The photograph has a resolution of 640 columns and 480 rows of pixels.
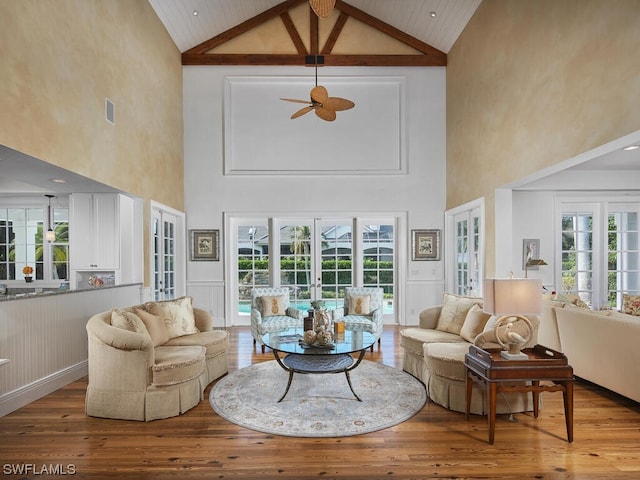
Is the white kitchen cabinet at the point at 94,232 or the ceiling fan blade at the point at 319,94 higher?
the ceiling fan blade at the point at 319,94

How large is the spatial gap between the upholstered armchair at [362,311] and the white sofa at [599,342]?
215cm

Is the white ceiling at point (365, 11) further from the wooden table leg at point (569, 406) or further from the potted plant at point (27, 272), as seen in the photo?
the wooden table leg at point (569, 406)

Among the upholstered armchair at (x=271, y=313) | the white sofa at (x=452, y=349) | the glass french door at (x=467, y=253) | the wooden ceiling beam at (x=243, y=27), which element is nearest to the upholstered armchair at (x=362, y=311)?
the upholstered armchair at (x=271, y=313)

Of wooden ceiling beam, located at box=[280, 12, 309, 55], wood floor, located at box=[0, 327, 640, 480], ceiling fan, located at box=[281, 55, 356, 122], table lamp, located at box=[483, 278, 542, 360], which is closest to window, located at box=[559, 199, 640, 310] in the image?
wood floor, located at box=[0, 327, 640, 480]

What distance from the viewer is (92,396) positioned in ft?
10.5

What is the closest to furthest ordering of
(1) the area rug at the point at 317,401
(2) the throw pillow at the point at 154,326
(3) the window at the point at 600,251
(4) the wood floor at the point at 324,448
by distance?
1. (4) the wood floor at the point at 324,448
2. (1) the area rug at the point at 317,401
3. (2) the throw pillow at the point at 154,326
4. (3) the window at the point at 600,251

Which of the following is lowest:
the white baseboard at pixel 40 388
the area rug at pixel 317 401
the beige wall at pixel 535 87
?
the area rug at pixel 317 401

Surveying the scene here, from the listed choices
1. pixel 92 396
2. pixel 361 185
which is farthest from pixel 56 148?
pixel 361 185

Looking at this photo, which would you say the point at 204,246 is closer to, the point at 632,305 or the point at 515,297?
the point at 515,297

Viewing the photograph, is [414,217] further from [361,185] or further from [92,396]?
[92,396]

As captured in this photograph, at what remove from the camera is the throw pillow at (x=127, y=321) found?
3.42 meters

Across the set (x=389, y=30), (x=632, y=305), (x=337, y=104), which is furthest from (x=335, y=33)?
(x=632, y=305)

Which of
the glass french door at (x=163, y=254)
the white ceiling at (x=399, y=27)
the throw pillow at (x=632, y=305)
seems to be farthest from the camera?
the glass french door at (x=163, y=254)

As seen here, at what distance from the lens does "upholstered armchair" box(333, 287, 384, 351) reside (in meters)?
5.53
